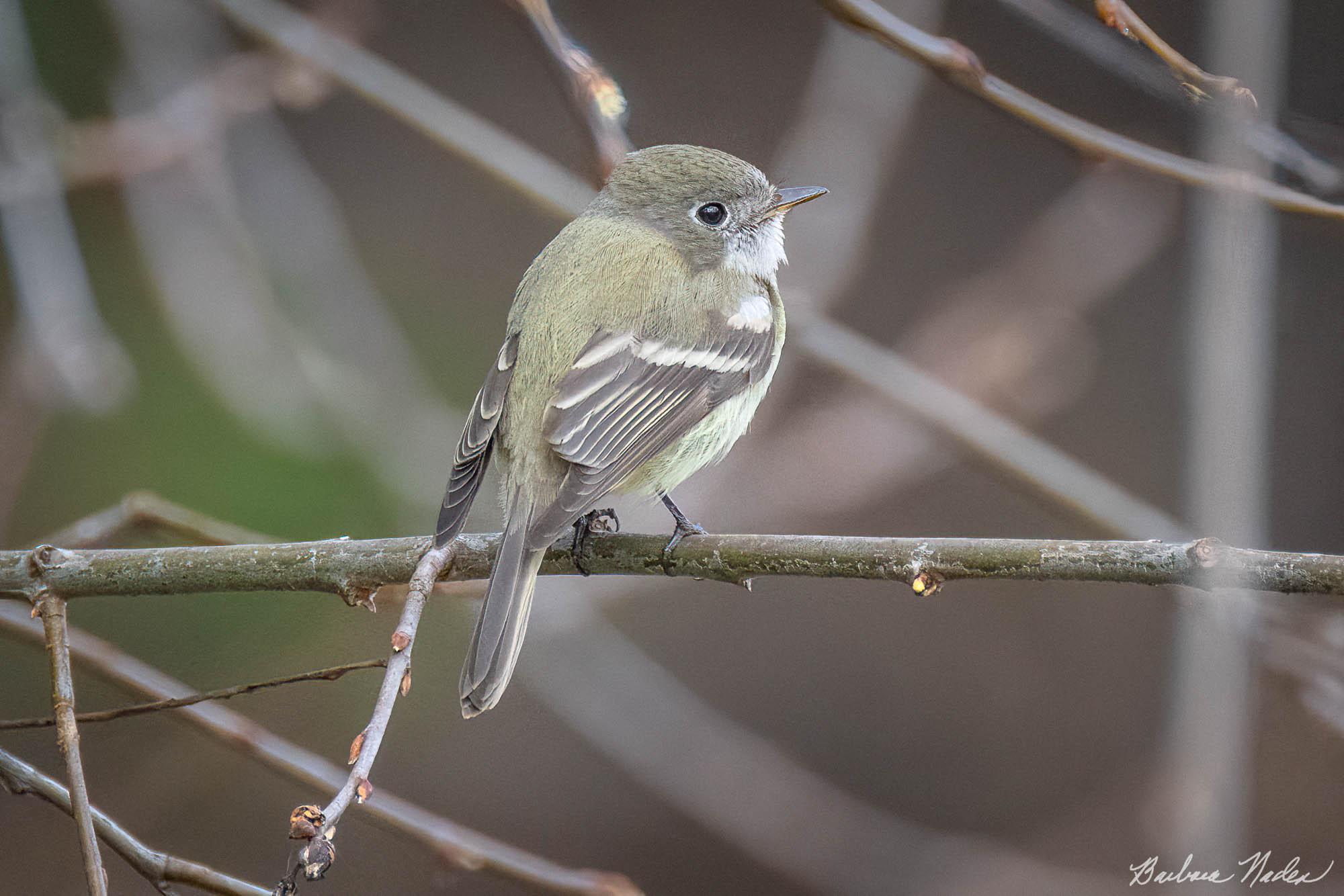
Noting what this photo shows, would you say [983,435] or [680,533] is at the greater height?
[983,435]

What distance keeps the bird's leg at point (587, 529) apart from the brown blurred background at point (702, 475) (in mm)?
407

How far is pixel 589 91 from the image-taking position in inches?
92.5

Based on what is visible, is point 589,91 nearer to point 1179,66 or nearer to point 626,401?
point 626,401

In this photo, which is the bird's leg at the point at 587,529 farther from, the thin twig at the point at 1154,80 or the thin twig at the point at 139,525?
the thin twig at the point at 1154,80

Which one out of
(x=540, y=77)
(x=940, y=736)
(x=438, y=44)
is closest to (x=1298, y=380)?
(x=940, y=736)

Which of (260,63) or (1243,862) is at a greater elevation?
(260,63)

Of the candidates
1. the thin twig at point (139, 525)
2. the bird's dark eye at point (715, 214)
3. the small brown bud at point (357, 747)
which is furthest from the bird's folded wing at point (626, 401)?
the small brown bud at point (357, 747)

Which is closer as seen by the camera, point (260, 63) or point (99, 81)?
point (260, 63)

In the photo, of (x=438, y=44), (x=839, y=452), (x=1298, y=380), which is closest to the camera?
(x=839, y=452)

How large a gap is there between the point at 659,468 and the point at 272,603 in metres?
1.90

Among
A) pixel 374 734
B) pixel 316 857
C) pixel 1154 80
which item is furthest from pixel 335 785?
pixel 1154 80

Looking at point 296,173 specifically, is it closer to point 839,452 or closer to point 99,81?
point 99,81

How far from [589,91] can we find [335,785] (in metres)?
1.42

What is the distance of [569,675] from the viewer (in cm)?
415
